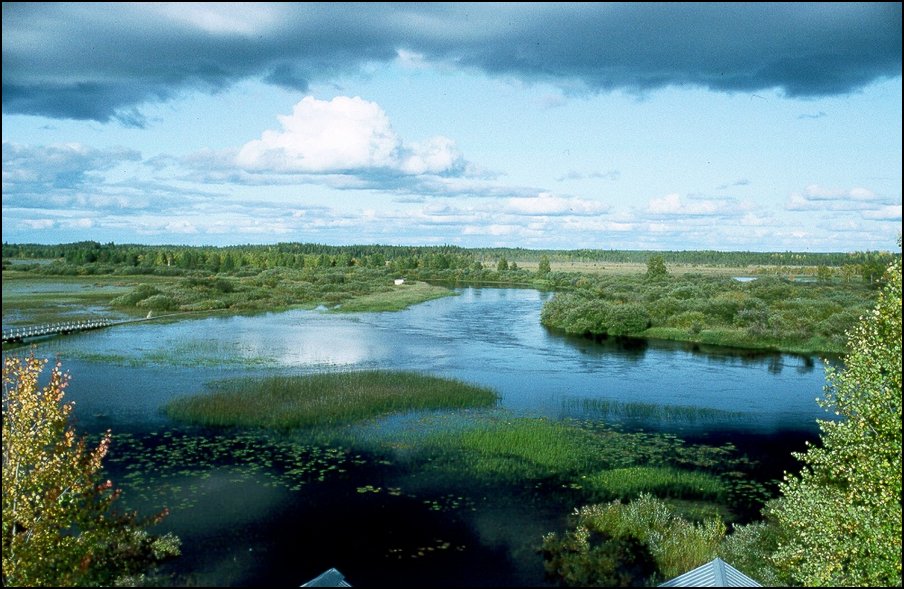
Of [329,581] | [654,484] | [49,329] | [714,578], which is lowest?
[654,484]

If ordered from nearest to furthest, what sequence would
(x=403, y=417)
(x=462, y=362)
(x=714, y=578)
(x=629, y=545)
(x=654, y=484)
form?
(x=714, y=578)
(x=629, y=545)
(x=654, y=484)
(x=403, y=417)
(x=462, y=362)

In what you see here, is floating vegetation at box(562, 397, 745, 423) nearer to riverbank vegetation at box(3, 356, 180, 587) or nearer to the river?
the river

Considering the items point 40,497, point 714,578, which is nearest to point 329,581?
point 40,497

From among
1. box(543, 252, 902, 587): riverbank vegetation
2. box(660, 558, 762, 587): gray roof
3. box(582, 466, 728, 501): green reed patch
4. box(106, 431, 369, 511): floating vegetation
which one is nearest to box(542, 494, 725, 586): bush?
box(543, 252, 902, 587): riverbank vegetation

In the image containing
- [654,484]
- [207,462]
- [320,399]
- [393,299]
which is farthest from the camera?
[393,299]

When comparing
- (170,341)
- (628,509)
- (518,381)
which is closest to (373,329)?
(170,341)

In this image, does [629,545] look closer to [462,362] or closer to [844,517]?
[844,517]
